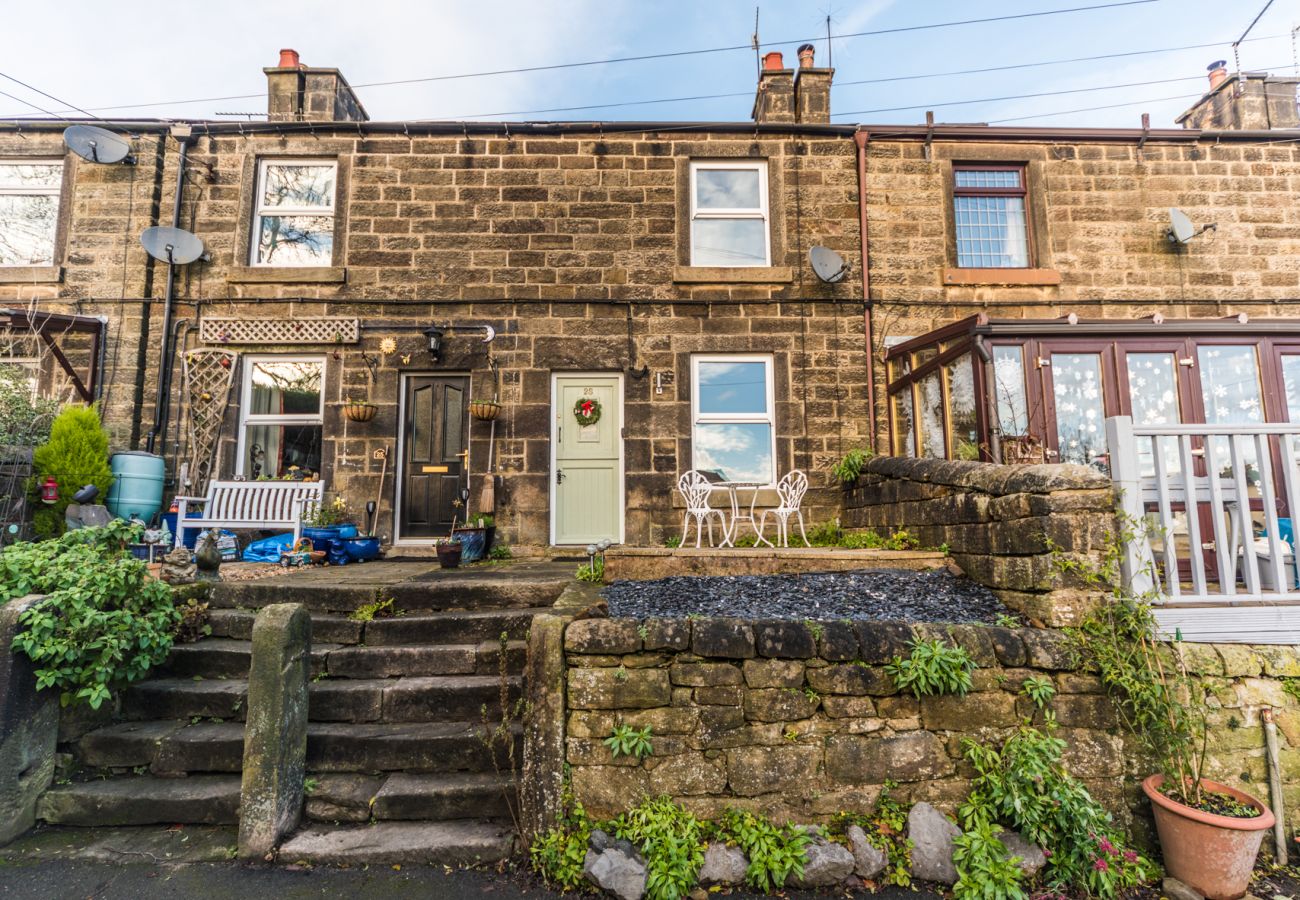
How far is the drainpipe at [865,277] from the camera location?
23.2 feet

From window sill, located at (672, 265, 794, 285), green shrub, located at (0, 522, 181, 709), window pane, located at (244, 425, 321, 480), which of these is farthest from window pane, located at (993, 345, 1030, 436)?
window pane, located at (244, 425, 321, 480)

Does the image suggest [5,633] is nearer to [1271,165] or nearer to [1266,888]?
[1266,888]

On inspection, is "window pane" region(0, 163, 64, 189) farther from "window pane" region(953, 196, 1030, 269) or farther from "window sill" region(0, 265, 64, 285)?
"window pane" region(953, 196, 1030, 269)

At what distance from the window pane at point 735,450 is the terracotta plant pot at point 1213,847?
15.3 feet

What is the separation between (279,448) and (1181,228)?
11582 mm

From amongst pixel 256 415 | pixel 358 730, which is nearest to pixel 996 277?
pixel 358 730

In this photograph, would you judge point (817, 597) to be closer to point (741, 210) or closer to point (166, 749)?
point (166, 749)

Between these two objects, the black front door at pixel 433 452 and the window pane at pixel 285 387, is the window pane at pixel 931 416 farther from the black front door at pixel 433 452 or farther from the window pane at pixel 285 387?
the window pane at pixel 285 387

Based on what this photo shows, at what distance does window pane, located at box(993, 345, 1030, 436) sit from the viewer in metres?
5.37

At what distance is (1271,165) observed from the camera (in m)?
7.46

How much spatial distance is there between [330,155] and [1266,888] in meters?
10.4

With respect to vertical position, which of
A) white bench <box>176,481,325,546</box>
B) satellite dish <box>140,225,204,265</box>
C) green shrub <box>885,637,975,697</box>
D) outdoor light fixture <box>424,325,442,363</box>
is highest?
satellite dish <box>140,225,204,265</box>

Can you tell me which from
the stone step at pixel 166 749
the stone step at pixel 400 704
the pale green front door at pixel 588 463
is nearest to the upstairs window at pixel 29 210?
the pale green front door at pixel 588 463

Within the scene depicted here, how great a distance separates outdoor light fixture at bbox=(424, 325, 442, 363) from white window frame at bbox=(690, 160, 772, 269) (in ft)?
10.7
